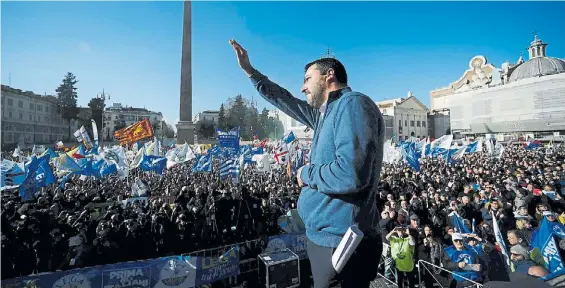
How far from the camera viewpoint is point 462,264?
5.30 meters

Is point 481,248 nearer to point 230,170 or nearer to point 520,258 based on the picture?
point 520,258

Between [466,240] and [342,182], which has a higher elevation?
[342,182]

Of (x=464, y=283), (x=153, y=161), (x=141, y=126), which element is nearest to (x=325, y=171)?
(x=464, y=283)

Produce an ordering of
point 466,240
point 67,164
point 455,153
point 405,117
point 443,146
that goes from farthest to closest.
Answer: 1. point 405,117
2. point 455,153
3. point 443,146
4. point 67,164
5. point 466,240

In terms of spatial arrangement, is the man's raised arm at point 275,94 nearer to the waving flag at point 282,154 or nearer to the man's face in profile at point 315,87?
the man's face in profile at point 315,87

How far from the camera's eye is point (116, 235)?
22.6 feet

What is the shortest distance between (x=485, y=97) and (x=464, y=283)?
216 ft

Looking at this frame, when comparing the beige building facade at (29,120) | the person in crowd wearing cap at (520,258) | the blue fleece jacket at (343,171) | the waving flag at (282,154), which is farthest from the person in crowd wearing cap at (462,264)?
the beige building facade at (29,120)

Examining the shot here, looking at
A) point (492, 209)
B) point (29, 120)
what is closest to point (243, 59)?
point (492, 209)

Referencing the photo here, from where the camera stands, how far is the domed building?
166 ft

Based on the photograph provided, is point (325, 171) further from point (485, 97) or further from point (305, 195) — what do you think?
point (485, 97)

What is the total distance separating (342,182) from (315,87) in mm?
578

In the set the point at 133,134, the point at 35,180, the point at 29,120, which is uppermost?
Answer: the point at 29,120

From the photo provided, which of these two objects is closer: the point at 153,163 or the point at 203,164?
the point at 153,163
